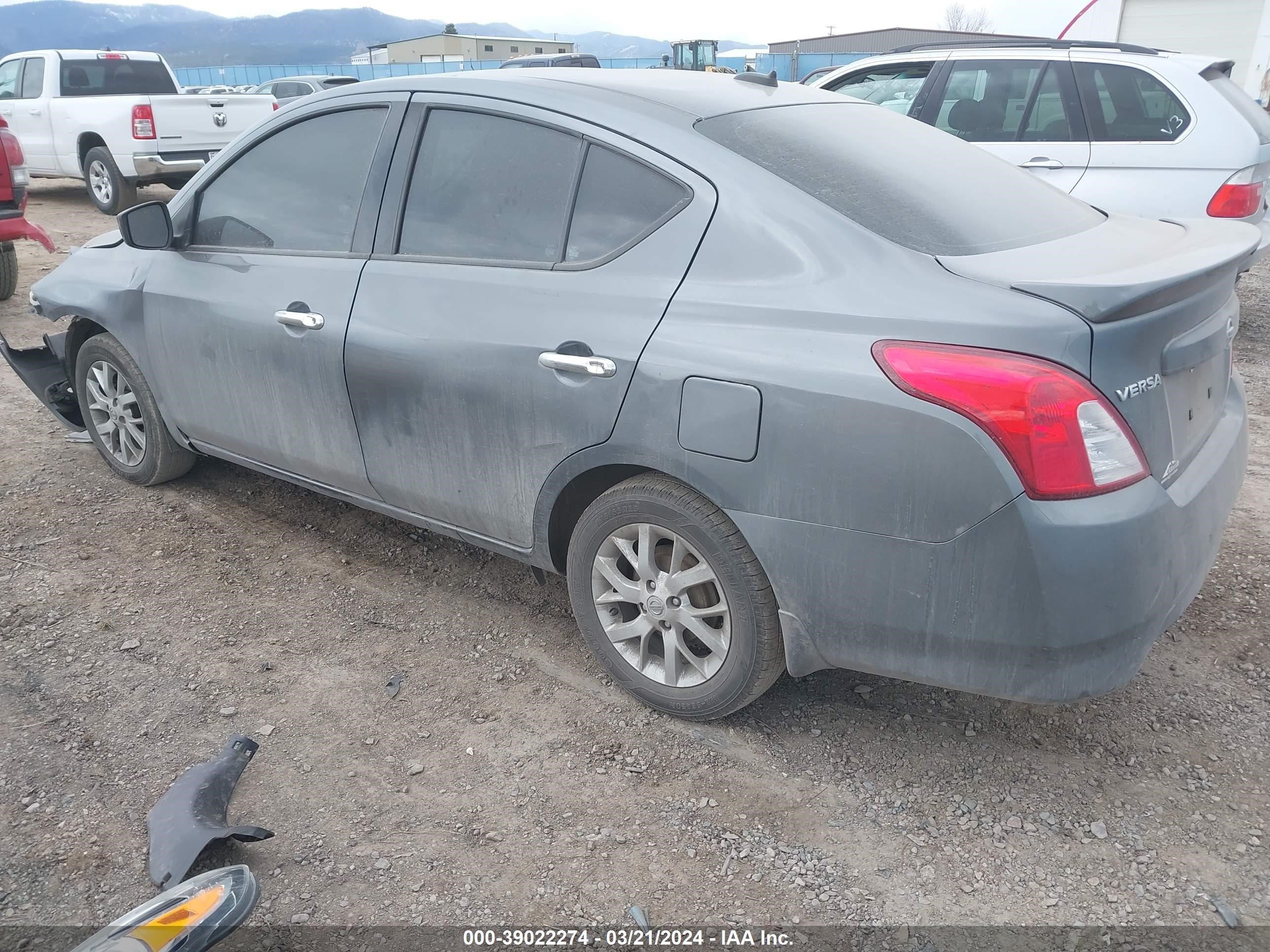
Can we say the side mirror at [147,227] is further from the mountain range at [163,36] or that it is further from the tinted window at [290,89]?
the mountain range at [163,36]

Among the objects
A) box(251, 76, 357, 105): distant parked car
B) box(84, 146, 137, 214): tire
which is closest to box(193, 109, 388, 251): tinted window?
box(84, 146, 137, 214): tire

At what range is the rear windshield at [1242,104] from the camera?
5.64 m

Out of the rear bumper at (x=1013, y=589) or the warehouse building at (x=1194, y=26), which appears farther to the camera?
the warehouse building at (x=1194, y=26)

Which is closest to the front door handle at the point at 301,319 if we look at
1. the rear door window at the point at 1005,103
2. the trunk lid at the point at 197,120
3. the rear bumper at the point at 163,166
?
the rear door window at the point at 1005,103

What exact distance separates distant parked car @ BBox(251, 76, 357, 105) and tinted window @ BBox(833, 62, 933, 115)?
1567 centimetres

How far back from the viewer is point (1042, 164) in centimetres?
602

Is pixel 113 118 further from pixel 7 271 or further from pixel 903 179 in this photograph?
pixel 903 179

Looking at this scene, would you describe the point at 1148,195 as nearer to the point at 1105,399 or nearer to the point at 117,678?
the point at 1105,399

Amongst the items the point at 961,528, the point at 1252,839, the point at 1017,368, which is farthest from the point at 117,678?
the point at 1252,839

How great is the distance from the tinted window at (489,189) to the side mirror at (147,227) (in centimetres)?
118

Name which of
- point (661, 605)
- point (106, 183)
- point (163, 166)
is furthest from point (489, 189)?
point (106, 183)

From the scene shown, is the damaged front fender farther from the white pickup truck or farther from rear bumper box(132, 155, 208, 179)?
rear bumper box(132, 155, 208, 179)

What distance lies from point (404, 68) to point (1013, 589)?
44.2 m

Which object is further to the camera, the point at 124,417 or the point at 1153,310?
the point at 124,417
